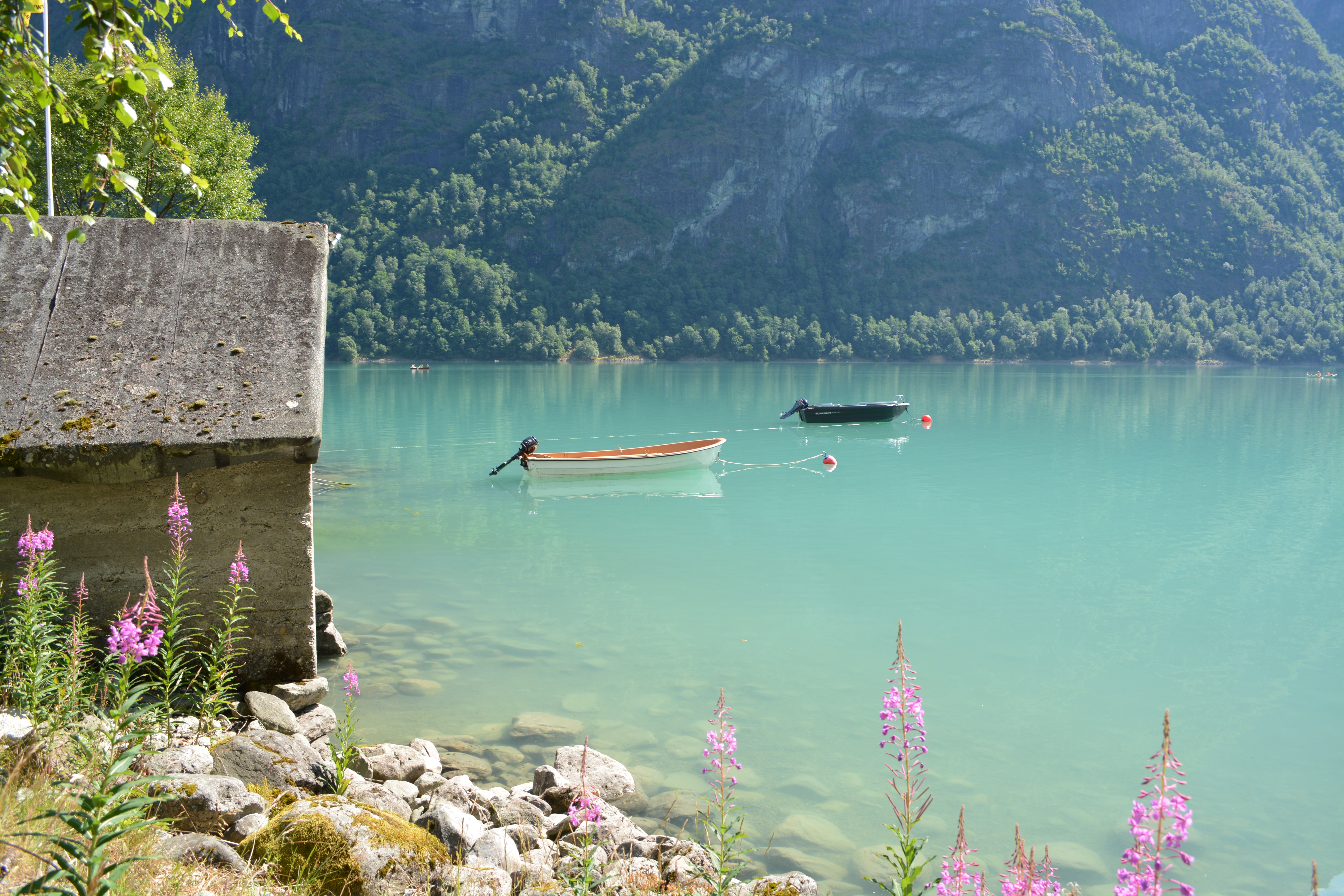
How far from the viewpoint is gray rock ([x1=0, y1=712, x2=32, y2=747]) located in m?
4.29

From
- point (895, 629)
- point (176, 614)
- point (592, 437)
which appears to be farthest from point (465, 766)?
point (592, 437)

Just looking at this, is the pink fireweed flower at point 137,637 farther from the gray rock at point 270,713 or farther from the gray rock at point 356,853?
the gray rock at point 270,713

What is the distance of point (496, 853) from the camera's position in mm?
4508

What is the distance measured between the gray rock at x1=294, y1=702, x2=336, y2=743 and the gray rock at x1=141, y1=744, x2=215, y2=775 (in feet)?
4.55

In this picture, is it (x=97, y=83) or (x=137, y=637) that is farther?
(x=137, y=637)

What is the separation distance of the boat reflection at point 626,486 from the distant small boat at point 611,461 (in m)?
0.20

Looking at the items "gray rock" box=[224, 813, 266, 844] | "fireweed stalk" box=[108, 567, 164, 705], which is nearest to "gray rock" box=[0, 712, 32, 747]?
"fireweed stalk" box=[108, 567, 164, 705]

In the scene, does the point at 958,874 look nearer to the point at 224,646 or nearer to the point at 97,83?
the point at 97,83

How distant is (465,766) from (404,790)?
1.54 meters

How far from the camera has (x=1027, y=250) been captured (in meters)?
Result: 164

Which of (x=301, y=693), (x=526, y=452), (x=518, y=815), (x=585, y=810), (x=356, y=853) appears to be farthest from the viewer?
(x=526, y=452)

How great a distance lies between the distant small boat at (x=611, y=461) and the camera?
22.1 m

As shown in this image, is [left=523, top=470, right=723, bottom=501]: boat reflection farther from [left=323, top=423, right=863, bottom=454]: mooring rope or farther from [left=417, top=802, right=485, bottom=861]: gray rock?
[left=417, top=802, right=485, bottom=861]: gray rock

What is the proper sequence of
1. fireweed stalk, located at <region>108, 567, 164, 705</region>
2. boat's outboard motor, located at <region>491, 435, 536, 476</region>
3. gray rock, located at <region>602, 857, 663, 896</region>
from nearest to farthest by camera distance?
fireweed stalk, located at <region>108, 567, 164, 705</region>
gray rock, located at <region>602, 857, 663, 896</region>
boat's outboard motor, located at <region>491, 435, 536, 476</region>
